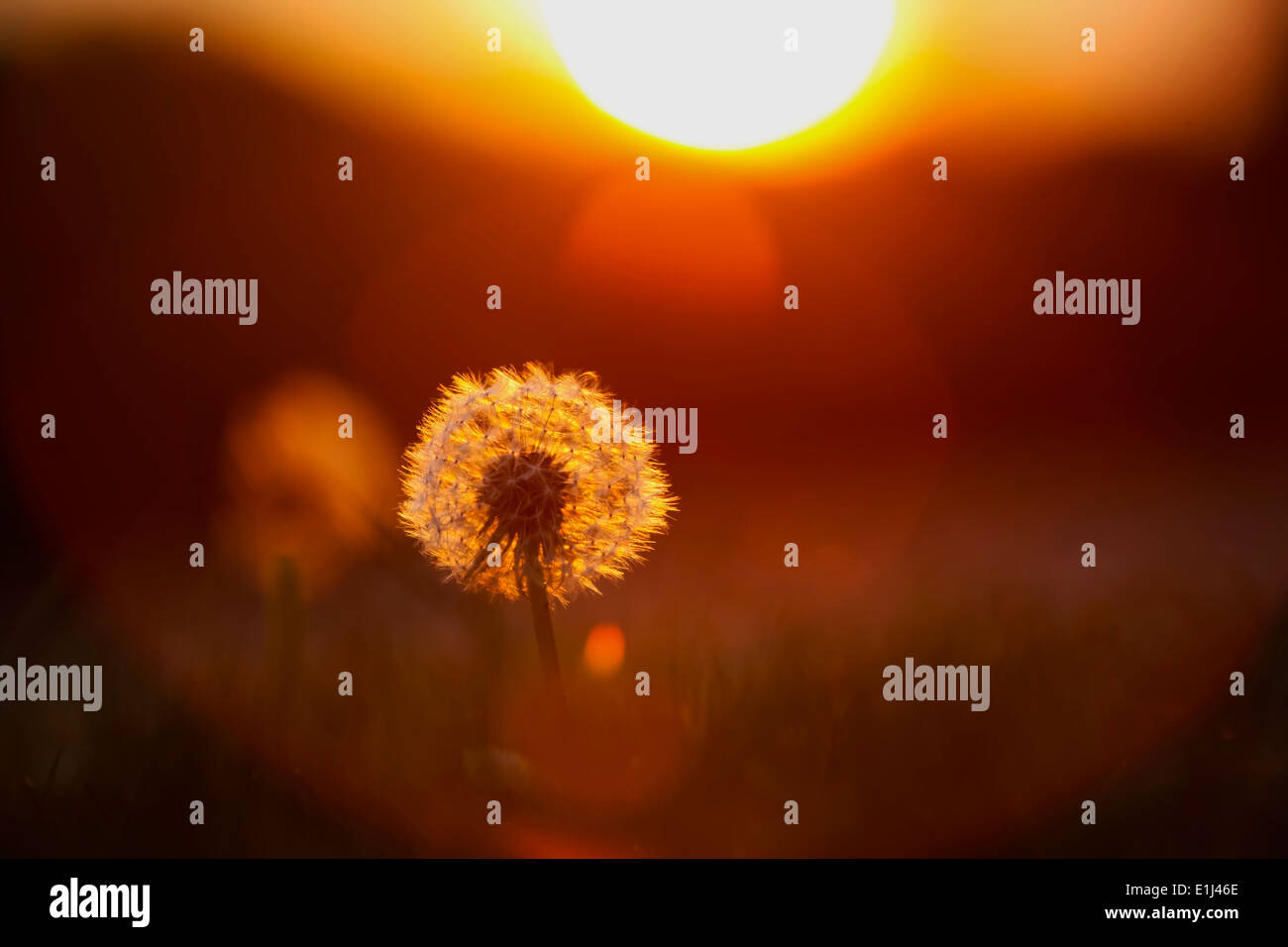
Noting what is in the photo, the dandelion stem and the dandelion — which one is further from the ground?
the dandelion

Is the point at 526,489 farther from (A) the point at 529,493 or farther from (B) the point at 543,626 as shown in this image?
(B) the point at 543,626

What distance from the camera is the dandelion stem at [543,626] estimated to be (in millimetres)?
5527

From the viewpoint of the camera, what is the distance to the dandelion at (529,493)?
5.57 metres

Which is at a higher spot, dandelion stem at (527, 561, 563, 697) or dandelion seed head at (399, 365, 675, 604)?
dandelion seed head at (399, 365, 675, 604)

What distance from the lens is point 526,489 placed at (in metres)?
Result: 5.61

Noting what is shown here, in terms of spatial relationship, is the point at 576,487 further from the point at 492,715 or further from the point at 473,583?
the point at 492,715

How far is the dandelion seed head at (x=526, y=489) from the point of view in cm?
558

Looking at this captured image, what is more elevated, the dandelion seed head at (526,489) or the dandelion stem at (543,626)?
the dandelion seed head at (526,489)

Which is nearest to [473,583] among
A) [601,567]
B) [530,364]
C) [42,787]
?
[601,567]

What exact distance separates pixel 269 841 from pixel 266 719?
2.44ft

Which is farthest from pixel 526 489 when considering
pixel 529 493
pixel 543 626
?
pixel 543 626

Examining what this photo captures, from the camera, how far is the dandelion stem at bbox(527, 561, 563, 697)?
18.1 feet

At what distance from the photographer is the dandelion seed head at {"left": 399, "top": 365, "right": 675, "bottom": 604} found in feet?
18.3

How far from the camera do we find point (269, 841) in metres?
5.55
